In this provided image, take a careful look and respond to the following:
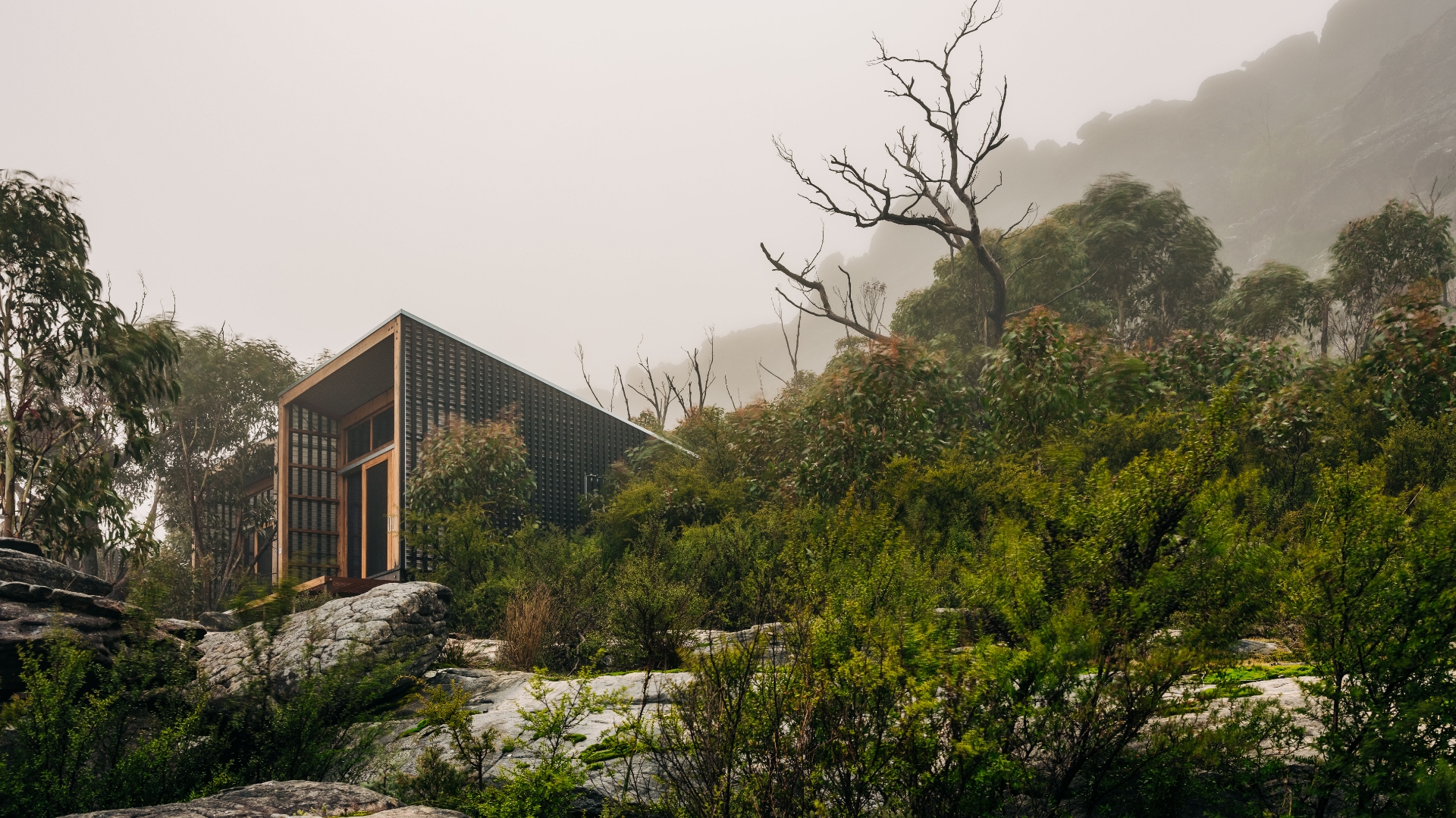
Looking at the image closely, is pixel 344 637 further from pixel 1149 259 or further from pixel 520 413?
pixel 1149 259

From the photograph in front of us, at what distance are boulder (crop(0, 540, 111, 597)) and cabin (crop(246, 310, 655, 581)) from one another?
453 cm

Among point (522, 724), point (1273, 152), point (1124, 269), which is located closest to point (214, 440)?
point (522, 724)

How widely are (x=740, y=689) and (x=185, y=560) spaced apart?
73.7 ft

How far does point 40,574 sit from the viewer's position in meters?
6.43

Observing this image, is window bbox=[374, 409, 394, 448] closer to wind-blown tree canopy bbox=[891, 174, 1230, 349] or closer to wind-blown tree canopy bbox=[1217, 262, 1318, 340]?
wind-blown tree canopy bbox=[891, 174, 1230, 349]

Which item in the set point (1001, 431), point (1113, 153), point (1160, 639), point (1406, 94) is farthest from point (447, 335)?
point (1113, 153)

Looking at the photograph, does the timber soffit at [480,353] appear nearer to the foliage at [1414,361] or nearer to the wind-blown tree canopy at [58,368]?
the wind-blown tree canopy at [58,368]

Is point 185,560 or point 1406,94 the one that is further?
point 1406,94

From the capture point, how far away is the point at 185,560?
2102 cm

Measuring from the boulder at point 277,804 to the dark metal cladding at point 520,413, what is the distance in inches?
341

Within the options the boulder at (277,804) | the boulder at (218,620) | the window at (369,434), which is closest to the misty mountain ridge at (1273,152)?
the window at (369,434)

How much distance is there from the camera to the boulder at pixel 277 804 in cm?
262

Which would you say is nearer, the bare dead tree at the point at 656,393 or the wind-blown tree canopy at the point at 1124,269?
the wind-blown tree canopy at the point at 1124,269

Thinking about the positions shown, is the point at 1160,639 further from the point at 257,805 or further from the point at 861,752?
the point at 257,805
